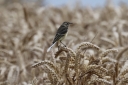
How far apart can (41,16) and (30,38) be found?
340cm

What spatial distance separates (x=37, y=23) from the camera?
9.58 m

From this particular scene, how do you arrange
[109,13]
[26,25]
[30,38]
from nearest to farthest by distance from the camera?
1. [30,38]
2. [26,25]
3. [109,13]

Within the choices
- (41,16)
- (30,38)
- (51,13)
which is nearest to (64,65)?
(30,38)

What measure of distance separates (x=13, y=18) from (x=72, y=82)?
7044mm

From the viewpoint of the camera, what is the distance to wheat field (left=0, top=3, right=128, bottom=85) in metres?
3.50

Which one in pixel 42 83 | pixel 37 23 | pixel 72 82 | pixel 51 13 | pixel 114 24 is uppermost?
pixel 51 13

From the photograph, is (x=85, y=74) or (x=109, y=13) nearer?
(x=85, y=74)

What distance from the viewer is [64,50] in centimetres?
367

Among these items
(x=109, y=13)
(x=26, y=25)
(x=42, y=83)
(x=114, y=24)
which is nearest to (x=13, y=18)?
(x=26, y=25)

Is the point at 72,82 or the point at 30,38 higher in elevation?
the point at 30,38

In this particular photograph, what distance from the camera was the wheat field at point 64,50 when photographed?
11.5 feet

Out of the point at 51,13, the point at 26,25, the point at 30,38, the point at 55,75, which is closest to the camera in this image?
the point at 55,75

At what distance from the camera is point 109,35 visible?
304 inches

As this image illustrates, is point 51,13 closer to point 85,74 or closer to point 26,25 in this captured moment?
point 26,25
